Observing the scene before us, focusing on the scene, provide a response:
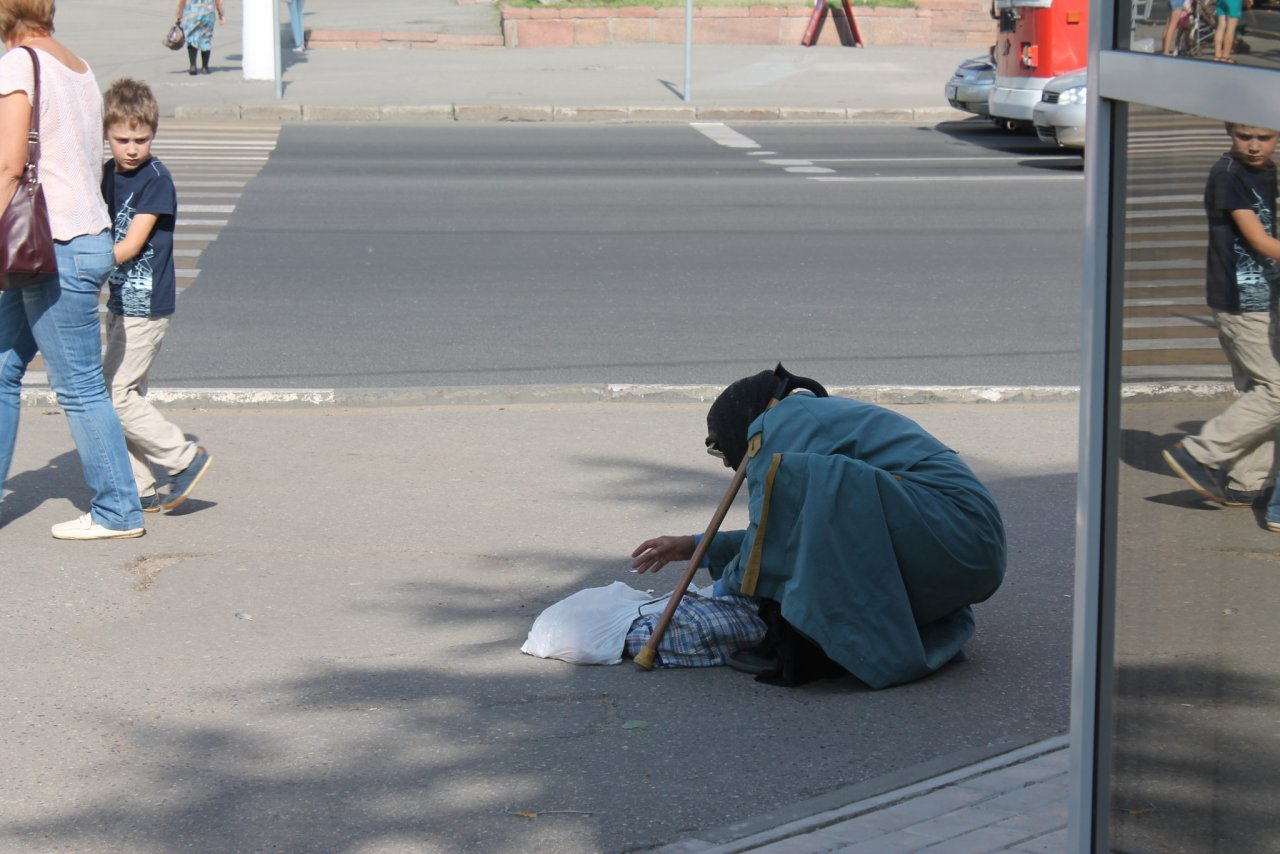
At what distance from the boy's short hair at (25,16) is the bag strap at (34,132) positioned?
88mm

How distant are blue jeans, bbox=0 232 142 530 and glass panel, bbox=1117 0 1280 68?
13.2ft

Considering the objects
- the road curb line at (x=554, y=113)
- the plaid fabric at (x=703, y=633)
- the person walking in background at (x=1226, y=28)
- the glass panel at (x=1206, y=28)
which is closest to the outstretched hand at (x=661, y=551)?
the plaid fabric at (x=703, y=633)

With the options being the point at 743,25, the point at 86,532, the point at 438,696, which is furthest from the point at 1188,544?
the point at 743,25

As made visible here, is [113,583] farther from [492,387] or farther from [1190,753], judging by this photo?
[1190,753]

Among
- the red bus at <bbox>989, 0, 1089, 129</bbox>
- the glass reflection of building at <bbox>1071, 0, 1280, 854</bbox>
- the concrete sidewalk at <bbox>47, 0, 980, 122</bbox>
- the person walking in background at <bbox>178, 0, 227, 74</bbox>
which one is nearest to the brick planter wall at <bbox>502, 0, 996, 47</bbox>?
the concrete sidewalk at <bbox>47, 0, 980, 122</bbox>

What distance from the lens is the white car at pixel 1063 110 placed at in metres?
16.5

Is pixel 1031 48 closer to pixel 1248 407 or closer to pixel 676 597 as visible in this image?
pixel 676 597

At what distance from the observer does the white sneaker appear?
221 inches

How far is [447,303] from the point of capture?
985cm

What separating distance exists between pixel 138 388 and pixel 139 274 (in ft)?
1.59

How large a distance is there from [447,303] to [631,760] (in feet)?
20.5

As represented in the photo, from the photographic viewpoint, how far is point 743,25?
28062 millimetres

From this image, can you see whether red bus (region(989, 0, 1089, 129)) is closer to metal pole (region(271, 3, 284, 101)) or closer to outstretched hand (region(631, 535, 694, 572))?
metal pole (region(271, 3, 284, 101))

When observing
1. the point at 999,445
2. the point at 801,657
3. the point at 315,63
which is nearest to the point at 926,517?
the point at 801,657
